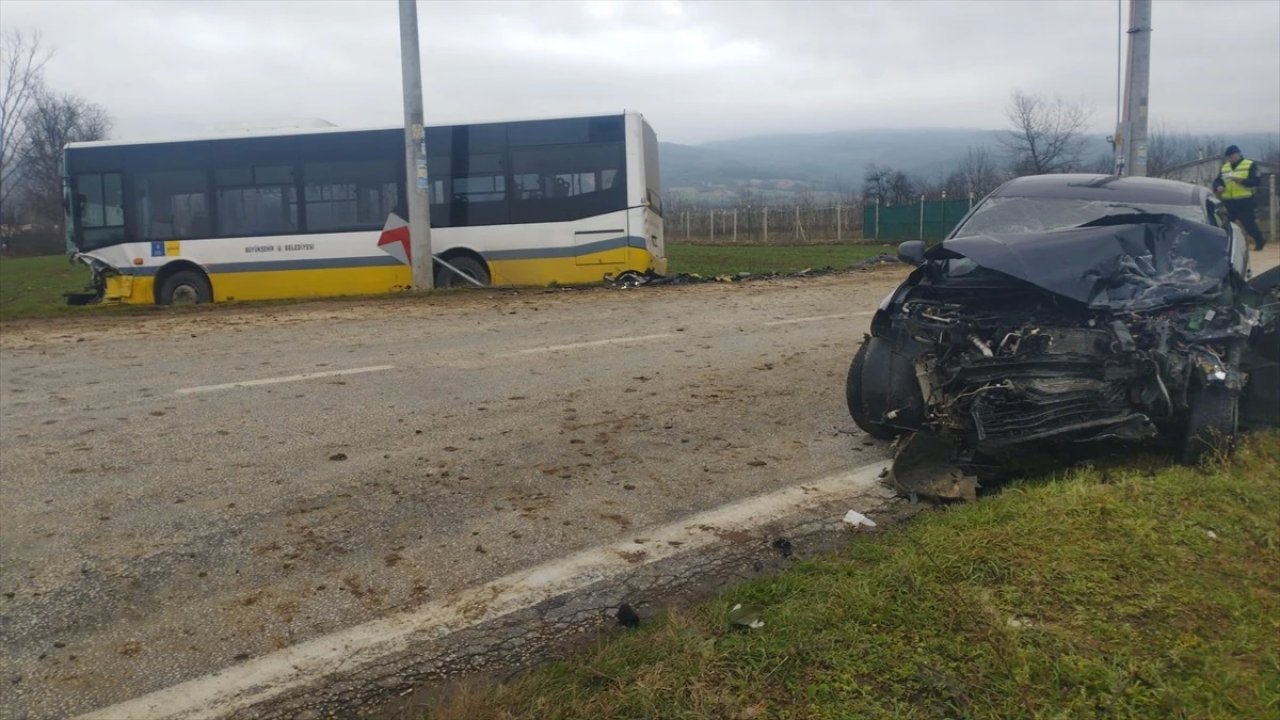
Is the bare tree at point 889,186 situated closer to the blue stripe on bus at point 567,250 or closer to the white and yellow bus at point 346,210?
the blue stripe on bus at point 567,250

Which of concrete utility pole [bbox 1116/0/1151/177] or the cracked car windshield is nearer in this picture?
the cracked car windshield

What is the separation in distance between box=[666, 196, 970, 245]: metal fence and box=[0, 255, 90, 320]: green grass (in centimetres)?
2493

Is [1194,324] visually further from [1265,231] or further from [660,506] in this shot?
[1265,231]

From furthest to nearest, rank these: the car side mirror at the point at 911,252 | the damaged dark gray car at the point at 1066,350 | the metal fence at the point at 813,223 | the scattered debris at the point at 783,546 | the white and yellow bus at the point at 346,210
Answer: the metal fence at the point at 813,223, the white and yellow bus at the point at 346,210, the car side mirror at the point at 911,252, the damaged dark gray car at the point at 1066,350, the scattered debris at the point at 783,546

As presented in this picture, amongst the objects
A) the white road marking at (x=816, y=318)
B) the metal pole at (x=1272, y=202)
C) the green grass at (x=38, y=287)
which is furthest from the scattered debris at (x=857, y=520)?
the metal pole at (x=1272, y=202)

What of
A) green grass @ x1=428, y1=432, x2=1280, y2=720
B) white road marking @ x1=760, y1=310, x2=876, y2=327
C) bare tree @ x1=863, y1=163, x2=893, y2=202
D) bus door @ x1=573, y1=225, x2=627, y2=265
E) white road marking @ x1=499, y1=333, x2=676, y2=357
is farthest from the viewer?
bare tree @ x1=863, y1=163, x2=893, y2=202

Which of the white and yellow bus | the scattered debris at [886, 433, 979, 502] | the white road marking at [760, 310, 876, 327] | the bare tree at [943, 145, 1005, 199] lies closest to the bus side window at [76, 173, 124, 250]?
the white and yellow bus

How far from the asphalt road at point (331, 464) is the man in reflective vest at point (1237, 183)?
9.48 m

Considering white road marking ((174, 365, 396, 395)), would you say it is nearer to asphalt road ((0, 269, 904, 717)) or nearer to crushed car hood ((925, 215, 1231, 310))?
asphalt road ((0, 269, 904, 717))

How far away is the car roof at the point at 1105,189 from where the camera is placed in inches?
249

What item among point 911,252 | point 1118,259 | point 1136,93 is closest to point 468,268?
point 1136,93

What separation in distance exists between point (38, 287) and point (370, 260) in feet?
55.4

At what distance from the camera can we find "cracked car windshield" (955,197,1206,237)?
5.95 meters

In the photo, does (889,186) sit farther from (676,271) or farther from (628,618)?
(628,618)
